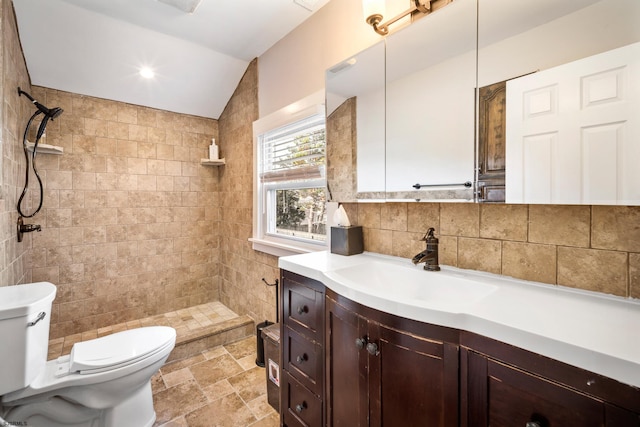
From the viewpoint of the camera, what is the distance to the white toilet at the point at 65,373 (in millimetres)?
1259

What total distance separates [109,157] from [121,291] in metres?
1.31

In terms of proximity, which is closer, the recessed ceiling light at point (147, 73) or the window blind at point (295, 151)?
the window blind at point (295, 151)

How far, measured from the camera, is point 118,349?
1.60 meters

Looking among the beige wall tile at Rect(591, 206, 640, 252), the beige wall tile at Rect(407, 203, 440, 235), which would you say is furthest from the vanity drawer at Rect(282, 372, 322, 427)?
the beige wall tile at Rect(591, 206, 640, 252)

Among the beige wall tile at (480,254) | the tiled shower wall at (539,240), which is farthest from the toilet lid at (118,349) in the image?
the beige wall tile at (480,254)

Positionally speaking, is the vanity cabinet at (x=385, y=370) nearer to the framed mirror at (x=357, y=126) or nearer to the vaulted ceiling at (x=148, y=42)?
the framed mirror at (x=357, y=126)

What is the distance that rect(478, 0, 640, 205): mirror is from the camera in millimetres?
824

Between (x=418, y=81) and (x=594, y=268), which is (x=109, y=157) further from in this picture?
(x=594, y=268)

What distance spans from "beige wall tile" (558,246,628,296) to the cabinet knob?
0.70 metres

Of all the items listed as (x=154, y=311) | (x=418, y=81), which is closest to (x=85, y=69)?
(x=154, y=311)

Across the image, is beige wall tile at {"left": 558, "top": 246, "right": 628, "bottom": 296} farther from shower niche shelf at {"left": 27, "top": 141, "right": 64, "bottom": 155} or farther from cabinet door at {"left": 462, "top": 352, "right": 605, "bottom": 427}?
shower niche shelf at {"left": 27, "top": 141, "right": 64, "bottom": 155}

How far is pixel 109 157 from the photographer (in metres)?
2.73

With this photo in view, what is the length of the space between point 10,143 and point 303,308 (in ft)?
6.87

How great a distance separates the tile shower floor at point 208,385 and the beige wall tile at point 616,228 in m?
1.85
